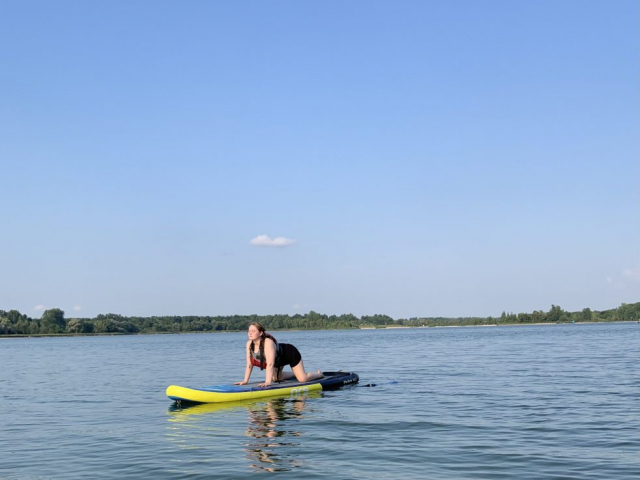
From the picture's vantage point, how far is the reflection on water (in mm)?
10367

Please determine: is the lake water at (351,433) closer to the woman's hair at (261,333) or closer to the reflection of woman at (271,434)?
the reflection of woman at (271,434)

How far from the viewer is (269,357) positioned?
17344 mm

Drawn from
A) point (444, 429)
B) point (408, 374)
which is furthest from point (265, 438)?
point (408, 374)

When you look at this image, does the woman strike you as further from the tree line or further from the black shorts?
the tree line

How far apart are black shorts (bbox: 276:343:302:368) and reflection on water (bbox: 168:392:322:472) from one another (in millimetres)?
1112

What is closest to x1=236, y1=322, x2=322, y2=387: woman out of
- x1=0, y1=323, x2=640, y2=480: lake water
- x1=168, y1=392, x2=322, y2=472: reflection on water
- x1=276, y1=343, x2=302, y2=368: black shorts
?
x1=276, y1=343, x2=302, y2=368: black shorts

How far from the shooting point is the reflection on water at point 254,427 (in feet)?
34.0

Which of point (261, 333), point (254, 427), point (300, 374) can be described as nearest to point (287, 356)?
point (300, 374)

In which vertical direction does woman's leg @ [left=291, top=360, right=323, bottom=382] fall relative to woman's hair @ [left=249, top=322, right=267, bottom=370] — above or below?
below

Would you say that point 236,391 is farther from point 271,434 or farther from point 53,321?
point 53,321

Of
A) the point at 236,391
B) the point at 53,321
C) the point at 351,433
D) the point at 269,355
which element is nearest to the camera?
the point at 351,433

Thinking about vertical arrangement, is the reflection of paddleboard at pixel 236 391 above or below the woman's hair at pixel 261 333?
below

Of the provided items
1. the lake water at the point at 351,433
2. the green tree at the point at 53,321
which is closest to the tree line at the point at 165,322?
the green tree at the point at 53,321

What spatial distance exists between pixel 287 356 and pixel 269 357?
116 cm
